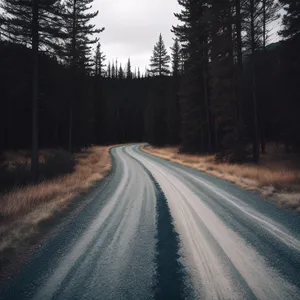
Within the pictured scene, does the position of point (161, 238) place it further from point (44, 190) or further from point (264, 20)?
point (264, 20)

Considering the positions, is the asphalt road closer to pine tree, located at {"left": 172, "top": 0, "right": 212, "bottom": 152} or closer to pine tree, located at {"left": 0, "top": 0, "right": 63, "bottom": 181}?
pine tree, located at {"left": 0, "top": 0, "right": 63, "bottom": 181}

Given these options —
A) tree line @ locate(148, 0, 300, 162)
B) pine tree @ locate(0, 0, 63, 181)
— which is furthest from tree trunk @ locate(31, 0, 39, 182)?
tree line @ locate(148, 0, 300, 162)

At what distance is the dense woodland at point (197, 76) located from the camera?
15.3 meters

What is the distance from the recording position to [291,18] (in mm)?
19859

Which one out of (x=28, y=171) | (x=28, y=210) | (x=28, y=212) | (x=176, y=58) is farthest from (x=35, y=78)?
(x=176, y=58)

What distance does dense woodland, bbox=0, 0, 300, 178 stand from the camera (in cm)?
1532

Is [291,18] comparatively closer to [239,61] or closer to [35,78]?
[239,61]

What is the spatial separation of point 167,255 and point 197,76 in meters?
28.4

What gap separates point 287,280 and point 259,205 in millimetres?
5164

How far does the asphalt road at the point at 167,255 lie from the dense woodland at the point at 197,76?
33.4 ft

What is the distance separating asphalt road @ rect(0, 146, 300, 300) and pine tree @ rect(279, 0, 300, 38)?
1704cm

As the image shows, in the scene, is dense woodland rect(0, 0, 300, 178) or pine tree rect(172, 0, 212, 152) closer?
dense woodland rect(0, 0, 300, 178)

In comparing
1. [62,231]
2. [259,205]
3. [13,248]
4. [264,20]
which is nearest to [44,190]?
[62,231]

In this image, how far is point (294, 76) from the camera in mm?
21047
